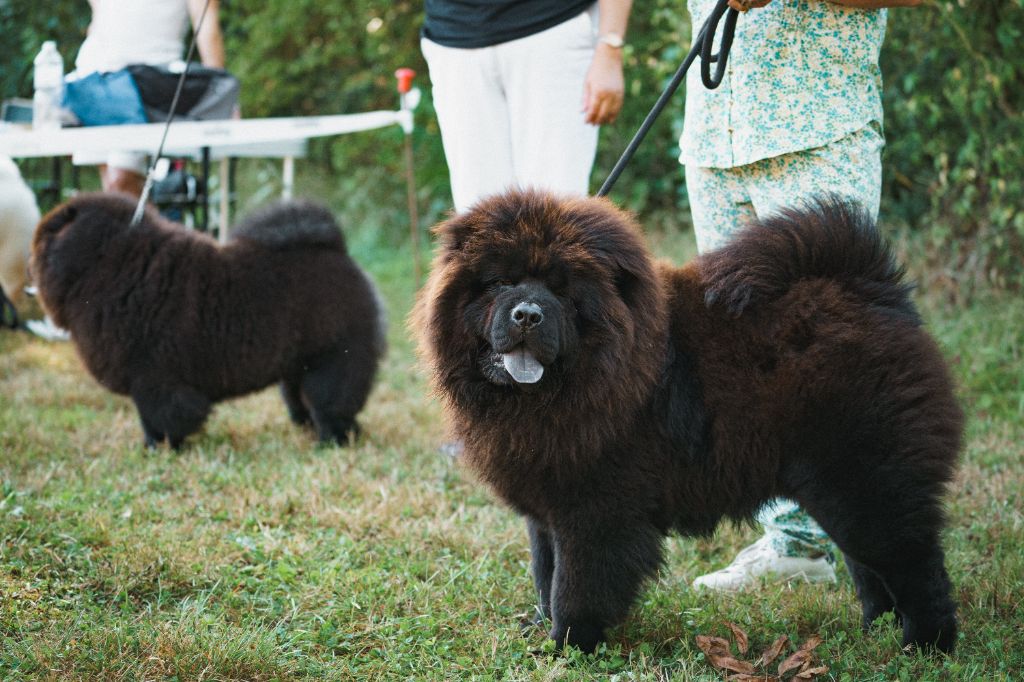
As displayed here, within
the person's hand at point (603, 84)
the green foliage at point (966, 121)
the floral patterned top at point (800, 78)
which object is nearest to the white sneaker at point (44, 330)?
the person's hand at point (603, 84)

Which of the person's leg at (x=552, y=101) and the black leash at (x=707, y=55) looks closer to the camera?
the black leash at (x=707, y=55)

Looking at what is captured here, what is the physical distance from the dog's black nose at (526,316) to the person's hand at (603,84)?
1.35m

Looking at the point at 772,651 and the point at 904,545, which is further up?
the point at 904,545

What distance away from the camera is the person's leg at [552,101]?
362 centimetres

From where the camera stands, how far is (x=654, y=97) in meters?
9.62

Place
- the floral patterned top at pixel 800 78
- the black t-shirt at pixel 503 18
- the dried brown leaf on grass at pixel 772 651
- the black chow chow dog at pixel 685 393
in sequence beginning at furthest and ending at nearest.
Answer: the black t-shirt at pixel 503 18, the floral patterned top at pixel 800 78, the dried brown leaf on grass at pixel 772 651, the black chow chow dog at pixel 685 393

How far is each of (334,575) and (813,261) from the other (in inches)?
70.9

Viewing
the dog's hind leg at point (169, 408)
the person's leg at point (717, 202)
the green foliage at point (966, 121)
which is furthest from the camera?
the green foliage at point (966, 121)

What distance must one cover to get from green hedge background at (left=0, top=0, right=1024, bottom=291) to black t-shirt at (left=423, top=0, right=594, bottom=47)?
110 inches

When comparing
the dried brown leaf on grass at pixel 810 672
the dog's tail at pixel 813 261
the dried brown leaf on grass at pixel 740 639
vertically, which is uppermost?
the dog's tail at pixel 813 261

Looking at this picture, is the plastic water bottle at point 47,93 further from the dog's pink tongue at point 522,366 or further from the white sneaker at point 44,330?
the dog's pink tongue at point 522,366

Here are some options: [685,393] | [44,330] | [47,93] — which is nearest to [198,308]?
[47,93]

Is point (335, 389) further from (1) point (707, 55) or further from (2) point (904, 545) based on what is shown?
(2) point (904, 545)

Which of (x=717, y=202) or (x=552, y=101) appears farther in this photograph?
(x=552, y=101)
